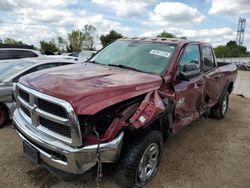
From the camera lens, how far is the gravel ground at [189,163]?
12.1 feet

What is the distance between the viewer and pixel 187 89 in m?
4.38

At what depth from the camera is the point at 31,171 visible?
386cm

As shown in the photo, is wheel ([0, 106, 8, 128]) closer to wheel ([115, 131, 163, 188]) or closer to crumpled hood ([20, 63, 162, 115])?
crumpled hood ([20, 63, 162, 115])

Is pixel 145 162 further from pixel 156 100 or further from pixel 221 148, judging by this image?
pixel 221 148

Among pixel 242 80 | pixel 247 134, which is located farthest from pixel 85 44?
pixel 247 134

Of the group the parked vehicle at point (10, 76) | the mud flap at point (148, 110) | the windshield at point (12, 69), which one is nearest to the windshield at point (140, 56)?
the mud flap at point (148, 110)

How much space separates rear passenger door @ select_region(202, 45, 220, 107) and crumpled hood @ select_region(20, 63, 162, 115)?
74.8 inches

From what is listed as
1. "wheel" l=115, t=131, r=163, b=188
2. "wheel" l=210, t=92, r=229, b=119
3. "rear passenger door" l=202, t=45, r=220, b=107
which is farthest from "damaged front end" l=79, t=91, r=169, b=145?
"wheel" l=210, t=92, r=229, b=119

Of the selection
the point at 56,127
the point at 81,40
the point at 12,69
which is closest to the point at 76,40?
the point at 81,40

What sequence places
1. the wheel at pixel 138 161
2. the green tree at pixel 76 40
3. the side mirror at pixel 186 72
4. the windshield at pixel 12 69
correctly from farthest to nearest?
the green tree at pixel 76 40 < the windshield at pixel 12 69 < the side mirror at pixel 186 72 < the wheel at pixel 138 161

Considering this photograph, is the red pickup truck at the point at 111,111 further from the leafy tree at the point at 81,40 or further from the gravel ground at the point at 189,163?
the leafy tree at the point at 81,40

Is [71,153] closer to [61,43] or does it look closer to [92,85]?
[92,85]

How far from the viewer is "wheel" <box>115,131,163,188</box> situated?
3.20 m

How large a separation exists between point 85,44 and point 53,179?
50.4 meters
